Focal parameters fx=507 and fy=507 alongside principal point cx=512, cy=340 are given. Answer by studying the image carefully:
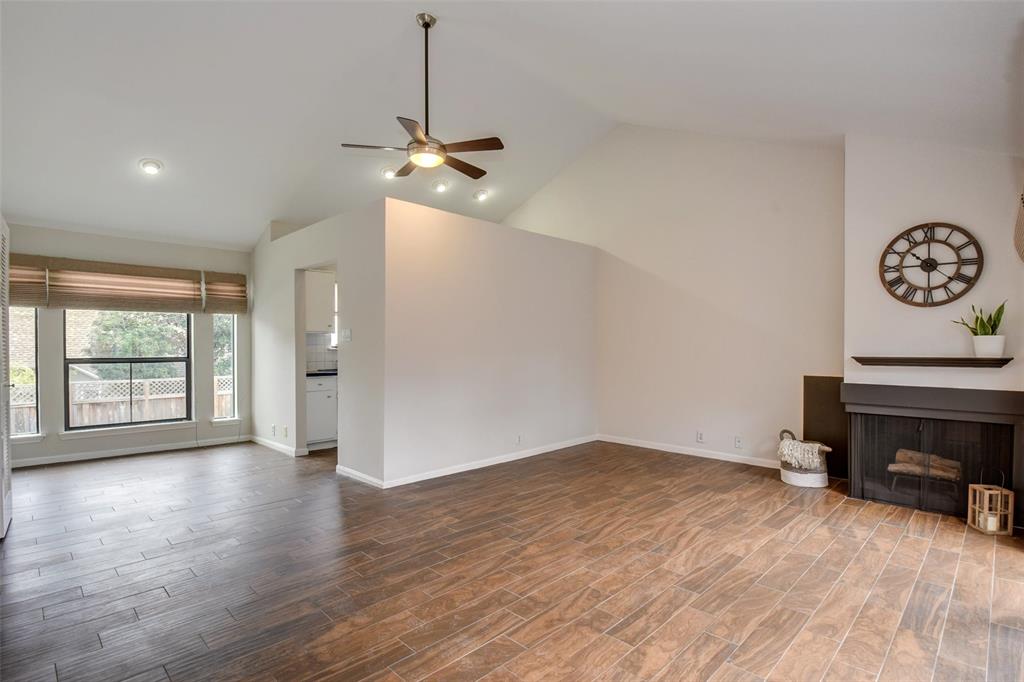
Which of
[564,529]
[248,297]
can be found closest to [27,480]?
[248,297]

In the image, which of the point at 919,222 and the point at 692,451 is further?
the point at 692,451

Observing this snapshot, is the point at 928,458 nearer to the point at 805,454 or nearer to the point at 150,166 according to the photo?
the point at 805,454

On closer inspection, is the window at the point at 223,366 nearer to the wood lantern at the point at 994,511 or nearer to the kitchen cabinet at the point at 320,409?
the kitchen cabinet at the point at 320,409

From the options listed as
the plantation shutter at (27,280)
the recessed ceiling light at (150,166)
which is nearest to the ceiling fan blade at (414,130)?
the recessed ceiling light at (150,166)

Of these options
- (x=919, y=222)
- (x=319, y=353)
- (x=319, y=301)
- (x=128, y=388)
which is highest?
(x=919, y=222)

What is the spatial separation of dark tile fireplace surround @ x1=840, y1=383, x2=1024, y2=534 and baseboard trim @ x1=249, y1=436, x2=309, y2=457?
5667mm

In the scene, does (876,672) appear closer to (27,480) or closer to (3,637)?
(3,637)

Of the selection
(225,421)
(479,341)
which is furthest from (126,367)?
(479,341)

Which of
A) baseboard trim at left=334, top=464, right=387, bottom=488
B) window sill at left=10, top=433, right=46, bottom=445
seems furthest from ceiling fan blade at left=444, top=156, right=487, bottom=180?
window sill at left=10, top=433, right=46, bottom=445

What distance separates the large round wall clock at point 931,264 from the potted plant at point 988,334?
245mm

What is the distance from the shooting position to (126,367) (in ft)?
20.4

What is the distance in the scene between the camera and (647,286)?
6434mm

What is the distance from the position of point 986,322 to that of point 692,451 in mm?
2985

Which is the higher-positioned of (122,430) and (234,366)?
(234,366)
